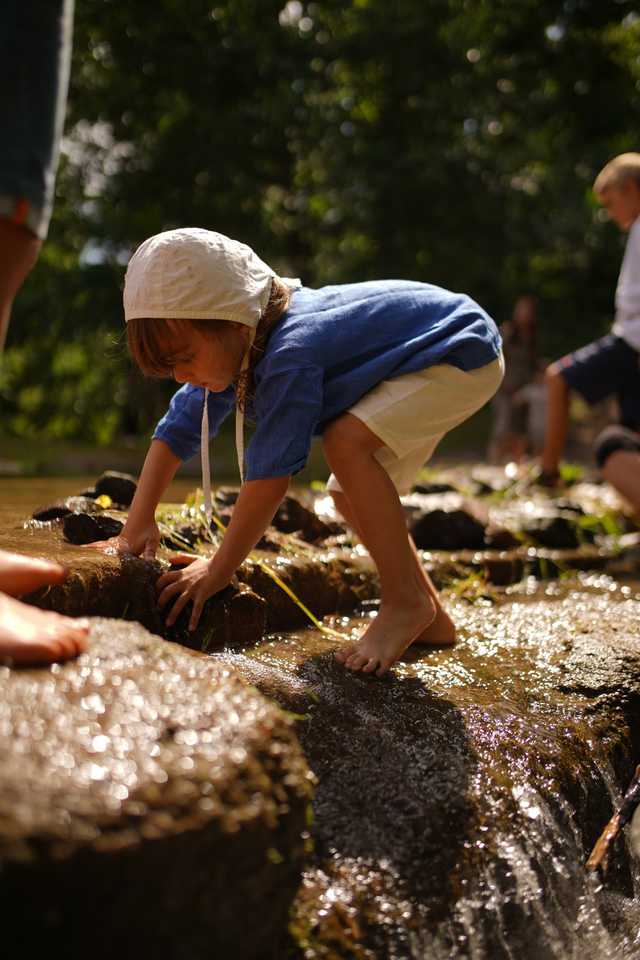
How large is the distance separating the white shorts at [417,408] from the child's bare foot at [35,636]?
1.18 meters

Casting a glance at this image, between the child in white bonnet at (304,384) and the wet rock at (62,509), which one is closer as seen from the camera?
the child in white bonnet at (304,384)

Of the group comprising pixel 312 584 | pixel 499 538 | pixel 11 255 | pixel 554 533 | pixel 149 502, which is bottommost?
pixel 554 533

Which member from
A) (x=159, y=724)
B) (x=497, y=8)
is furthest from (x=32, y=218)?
(x=497, y=8)

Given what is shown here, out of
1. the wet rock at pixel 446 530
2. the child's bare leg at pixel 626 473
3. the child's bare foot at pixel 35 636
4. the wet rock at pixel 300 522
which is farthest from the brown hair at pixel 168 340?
the child's bare leg at pixel 626 473

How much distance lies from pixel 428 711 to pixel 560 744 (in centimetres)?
31

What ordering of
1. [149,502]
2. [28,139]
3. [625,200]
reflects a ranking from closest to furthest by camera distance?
[28,139] < [149,502] < [625,200]

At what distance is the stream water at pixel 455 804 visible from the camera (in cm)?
177

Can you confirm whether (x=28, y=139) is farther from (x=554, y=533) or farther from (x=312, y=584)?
(x=554, y=533)

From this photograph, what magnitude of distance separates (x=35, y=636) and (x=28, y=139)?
2.75 feet

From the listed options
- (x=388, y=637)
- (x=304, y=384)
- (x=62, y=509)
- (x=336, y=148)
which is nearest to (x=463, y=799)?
(x=388, y=637)

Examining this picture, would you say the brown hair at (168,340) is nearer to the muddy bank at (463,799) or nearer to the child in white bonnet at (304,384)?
the child in white bonnet at (304,384)

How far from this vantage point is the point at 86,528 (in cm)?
294

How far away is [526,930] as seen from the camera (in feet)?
6.38

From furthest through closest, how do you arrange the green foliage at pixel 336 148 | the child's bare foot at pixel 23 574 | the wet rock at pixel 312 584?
the green foliage at pixel 336 148 < the wet rock at pixel 312 584 < the child's bare foot at pixel 23 574
